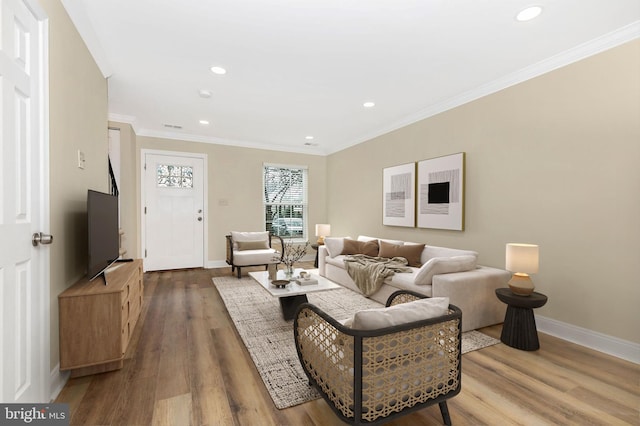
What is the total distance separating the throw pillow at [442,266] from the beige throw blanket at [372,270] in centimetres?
56

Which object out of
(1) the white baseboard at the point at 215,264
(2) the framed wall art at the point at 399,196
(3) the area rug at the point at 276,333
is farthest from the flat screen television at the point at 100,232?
(2) the framed wall art at the point at 399,196

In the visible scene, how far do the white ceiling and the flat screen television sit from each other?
1392 millimetres

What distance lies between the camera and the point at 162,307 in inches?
136

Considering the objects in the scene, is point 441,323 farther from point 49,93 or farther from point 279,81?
point 279,81

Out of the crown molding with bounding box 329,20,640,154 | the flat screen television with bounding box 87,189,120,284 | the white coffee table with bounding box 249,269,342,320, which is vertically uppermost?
the crown molding with bounding box 329,20,640,154

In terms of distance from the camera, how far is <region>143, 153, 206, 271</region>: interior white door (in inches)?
210

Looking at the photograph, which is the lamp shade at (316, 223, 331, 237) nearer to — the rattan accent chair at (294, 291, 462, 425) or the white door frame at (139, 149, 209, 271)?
the white door frame at (139, 149, 209, 271)

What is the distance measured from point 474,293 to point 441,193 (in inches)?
59.5

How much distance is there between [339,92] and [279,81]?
79 cm

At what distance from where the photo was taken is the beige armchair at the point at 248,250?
16.0ft

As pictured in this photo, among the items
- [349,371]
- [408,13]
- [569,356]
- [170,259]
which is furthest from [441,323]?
[170,259]

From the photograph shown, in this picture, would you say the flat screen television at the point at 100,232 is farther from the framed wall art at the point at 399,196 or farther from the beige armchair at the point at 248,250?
the framed wall art at the point at 399,196

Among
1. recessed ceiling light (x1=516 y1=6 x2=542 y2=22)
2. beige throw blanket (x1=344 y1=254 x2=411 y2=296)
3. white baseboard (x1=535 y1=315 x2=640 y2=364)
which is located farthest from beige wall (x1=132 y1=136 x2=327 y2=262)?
white baseboard (x1=535 y1=315 x2=640 y2=364)

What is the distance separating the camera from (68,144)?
2.07 m
